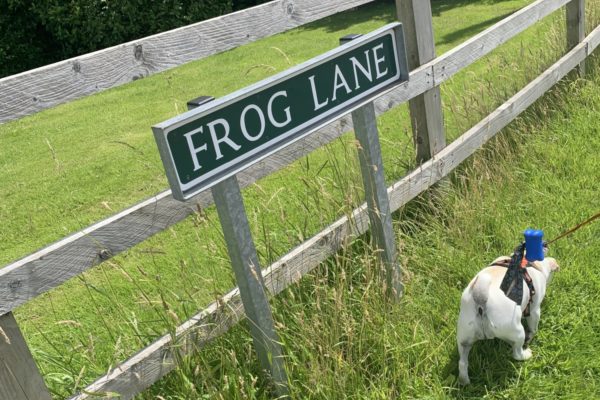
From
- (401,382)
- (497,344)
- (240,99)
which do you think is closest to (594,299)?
(497,344)

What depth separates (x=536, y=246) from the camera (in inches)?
101

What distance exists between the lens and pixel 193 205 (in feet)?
7.57

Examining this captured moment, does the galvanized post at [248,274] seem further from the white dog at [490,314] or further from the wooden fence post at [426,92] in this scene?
the wooden fence post at [426,92]

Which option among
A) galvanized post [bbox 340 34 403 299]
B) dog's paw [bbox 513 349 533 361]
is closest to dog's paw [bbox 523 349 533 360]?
dog's paw [bbox 513 349 533 361]

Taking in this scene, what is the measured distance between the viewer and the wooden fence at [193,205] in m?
1.78

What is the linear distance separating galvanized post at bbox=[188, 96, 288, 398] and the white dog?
2.51ft

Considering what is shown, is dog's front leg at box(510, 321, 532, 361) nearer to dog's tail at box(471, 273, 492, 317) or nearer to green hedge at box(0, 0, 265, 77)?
dog's tail at box(471, 273, 492, 317)

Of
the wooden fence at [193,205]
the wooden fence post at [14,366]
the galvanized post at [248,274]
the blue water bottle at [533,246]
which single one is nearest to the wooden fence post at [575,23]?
the wooden fence at [193,205]

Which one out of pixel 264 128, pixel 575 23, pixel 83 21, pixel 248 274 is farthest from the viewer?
pixel 83 21

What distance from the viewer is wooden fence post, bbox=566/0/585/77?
5.19m

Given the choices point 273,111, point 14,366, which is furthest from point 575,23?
point 14,366

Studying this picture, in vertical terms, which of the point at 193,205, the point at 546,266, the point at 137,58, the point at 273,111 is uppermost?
the point at 137,58

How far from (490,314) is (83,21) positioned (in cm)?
1169

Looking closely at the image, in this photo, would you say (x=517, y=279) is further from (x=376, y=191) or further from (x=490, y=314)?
(x=376, y=191)
